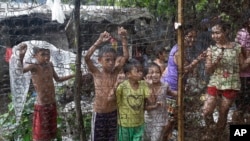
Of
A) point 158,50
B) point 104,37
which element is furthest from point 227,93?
point 104,37

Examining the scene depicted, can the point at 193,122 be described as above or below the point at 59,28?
below

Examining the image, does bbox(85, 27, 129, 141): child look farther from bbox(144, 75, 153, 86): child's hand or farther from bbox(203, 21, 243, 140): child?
bbox(203, 21, 243, 140): child

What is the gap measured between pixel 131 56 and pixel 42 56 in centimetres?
54

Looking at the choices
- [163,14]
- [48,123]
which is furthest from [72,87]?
[163,14]

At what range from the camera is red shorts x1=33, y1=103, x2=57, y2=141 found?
2699 millimetres

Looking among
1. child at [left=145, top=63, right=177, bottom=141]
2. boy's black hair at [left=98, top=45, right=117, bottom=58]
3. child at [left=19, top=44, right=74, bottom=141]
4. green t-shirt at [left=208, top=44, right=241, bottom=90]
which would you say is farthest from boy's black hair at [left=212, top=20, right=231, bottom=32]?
child at [left=19, top=44, right=74, bottom=141]

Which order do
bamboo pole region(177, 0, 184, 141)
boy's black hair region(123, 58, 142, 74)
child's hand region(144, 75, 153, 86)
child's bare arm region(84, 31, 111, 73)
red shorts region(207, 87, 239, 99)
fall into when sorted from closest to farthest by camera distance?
A: bamboo pole region(177, 0, 184, 141), child's bare arm region(84, 31, 111, 73), boy's black hair region(123, 58, 142, 74), child's hand region(144, 75, 153, 86), red shorts region(207, 87, 239, 99)

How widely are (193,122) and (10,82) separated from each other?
46.4 inches

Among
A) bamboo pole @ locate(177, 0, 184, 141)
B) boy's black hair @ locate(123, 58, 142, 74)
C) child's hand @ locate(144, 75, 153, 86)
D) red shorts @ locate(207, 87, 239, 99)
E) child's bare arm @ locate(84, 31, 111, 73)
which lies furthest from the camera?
red shorts @ locate(207, 87, 239, 99)

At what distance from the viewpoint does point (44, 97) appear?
2719mm

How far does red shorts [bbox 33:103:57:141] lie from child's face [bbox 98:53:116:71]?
402 mm

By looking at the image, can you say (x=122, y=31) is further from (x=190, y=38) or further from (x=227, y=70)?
(x=227, y=70)

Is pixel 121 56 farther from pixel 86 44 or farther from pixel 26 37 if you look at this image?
pixel 26 37

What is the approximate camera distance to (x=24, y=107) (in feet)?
9.12
